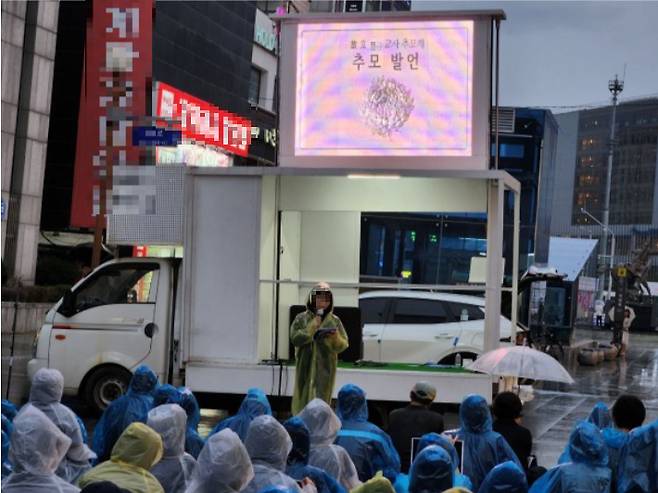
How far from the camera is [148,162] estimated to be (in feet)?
51.2

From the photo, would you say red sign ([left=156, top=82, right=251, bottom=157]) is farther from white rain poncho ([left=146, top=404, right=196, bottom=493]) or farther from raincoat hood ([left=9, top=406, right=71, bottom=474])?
raincoat hood ([left=9, top=406, right=71, bottom=474])

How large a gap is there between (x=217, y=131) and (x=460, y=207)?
22874 millimetres

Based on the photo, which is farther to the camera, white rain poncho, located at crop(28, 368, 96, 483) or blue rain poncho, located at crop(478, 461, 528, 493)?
white rain poncho, located at crop(28, 368, 96, 483)

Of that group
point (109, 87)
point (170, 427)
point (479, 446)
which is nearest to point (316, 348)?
point (479, 446)

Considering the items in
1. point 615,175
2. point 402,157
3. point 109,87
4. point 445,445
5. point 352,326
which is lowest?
point 445,445

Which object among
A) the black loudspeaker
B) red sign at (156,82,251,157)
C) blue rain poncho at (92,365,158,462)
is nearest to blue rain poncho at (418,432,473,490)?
blue rain poncho at (92,365,158,462)

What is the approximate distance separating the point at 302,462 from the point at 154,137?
13157 millimetres

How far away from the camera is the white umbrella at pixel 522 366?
9.58 metres

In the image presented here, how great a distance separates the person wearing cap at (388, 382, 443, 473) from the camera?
25.1 feet

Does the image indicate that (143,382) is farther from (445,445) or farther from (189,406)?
(445,445)

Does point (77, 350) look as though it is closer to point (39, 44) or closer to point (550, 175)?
point (39, 44)

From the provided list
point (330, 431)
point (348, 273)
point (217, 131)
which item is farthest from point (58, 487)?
point (217, 131)

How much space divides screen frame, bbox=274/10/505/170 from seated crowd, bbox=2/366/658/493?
4189 millimetres

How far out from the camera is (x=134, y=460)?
4.87 metres
